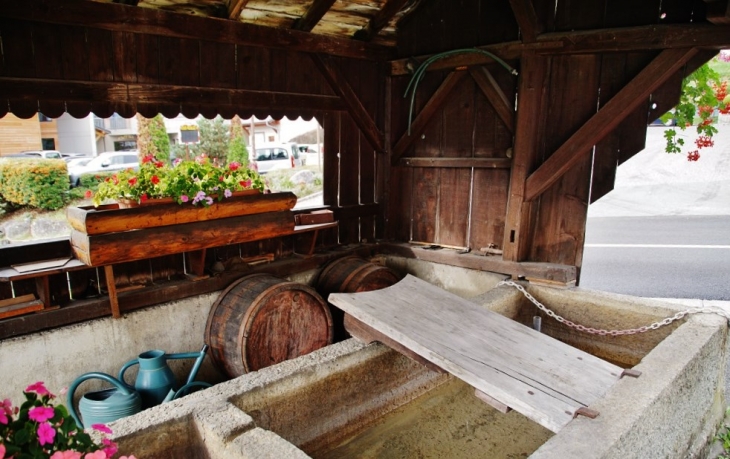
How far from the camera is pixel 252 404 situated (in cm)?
265

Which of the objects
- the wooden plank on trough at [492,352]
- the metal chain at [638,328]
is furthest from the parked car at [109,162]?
the metal chain at [638,328]

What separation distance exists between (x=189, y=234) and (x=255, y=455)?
7.47ft

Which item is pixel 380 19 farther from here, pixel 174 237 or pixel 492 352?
pixel 492 352

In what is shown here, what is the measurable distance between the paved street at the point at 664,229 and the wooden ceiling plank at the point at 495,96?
335cm

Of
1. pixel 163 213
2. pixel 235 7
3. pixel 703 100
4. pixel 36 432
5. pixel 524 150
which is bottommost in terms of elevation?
pixel 36 432

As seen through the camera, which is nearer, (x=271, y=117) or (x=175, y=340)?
(x=175, y=340)

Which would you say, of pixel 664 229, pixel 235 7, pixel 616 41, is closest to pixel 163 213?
pixel 235 7

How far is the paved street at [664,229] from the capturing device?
24.2 feet

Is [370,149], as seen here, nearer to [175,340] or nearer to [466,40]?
[466,40]

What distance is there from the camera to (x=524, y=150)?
183 inches

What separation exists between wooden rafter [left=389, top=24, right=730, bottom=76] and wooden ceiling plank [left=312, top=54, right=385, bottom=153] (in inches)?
44.2

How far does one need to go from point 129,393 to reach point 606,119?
14.2ft

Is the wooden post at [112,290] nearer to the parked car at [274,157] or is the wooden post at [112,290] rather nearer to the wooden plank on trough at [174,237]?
the wooden plank on trough at [174,237]

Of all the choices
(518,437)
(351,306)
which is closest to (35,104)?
(351,306)
